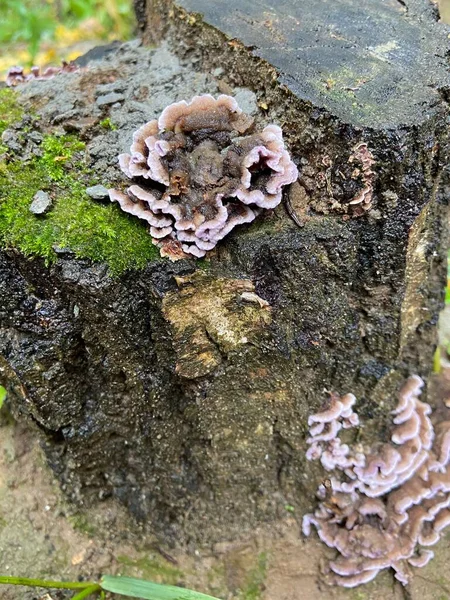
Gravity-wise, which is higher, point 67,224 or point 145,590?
point 67,224

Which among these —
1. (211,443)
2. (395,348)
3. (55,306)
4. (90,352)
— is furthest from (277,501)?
(55,306)

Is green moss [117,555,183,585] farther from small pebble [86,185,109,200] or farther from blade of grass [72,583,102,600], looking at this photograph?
small pebble [86,185,109,200]

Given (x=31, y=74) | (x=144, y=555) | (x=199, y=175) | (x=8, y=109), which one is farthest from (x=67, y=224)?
(x=144, y=555)

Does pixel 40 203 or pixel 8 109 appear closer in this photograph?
pixel 40 203

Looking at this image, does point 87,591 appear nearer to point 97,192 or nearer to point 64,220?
point 64,220

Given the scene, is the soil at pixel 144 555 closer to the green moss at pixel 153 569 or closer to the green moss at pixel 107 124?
the green moss at pixel 153 569
